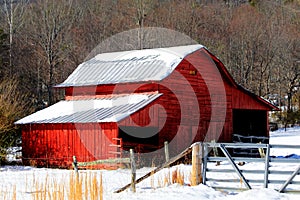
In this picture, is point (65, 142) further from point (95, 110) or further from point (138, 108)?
point (138, 108)

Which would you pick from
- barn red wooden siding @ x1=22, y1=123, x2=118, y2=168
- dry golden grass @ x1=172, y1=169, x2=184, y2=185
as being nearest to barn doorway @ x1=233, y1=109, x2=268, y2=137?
barn red wooden siding @ x1=22, y1=123, x2=118, y2=168

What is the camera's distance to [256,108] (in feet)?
100

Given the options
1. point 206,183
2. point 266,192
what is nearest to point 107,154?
point 206,183

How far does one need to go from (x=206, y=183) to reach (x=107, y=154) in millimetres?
9551

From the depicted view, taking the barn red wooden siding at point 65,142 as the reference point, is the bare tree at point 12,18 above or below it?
above

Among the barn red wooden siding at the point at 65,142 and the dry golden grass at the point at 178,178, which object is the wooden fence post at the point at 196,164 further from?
the barn red wooden siding at the point at 65,142

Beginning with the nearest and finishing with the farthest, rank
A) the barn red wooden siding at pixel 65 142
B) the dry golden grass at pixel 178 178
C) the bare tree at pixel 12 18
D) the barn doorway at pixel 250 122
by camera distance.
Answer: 1. the dry golden grass at pixel 178 178
2. the barn red wooden siding at pixel 65 142
3. the barn doorway at pixel 250 122
4. the bare tree at pixel 12 18

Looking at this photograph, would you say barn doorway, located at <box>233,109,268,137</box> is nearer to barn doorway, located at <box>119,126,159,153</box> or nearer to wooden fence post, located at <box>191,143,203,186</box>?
barn doorway, located at <box>119,126,159,153</box>

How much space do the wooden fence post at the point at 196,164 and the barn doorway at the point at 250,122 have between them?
18.0 meters

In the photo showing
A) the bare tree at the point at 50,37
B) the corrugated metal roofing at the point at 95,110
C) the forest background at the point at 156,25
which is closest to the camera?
the corrugated metal roofing at the point at 95,110

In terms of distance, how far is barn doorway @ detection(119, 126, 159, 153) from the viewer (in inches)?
963

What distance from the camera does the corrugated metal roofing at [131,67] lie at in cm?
2716

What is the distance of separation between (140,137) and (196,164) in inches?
474

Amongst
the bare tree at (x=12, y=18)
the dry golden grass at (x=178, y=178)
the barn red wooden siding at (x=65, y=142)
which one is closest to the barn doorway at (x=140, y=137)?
the barn red wooden siding at (x=65, y=142)
